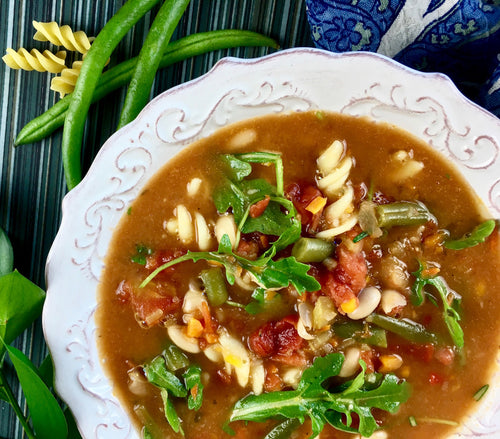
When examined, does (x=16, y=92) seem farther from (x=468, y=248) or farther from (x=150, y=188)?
(x=468, y=248)

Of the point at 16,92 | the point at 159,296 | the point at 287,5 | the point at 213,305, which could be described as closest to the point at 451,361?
the point at 213,305

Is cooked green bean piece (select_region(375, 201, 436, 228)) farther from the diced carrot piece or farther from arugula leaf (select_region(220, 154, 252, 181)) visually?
arugula leaf (select_region(220, 154, 252, 181))

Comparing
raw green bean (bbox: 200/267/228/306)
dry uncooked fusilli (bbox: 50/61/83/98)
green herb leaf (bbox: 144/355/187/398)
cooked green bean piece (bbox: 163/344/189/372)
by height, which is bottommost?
green herb leaf (bbox: 144/355/187/398)

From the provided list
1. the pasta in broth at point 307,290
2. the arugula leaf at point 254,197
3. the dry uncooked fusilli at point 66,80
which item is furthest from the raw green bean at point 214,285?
the dry uncooked fusilli at point 66,80

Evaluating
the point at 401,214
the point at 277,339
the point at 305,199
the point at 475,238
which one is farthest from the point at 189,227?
the point at 475,238

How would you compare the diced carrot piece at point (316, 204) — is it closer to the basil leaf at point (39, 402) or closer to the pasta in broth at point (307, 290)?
the pasta in broth at point (307, 290)

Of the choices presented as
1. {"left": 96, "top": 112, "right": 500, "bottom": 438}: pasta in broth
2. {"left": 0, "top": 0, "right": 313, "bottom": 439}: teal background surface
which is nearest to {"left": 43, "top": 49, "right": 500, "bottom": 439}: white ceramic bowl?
{"left": 96, "top": 112, "right": 500, "bottom": 438}: pasta in broth
